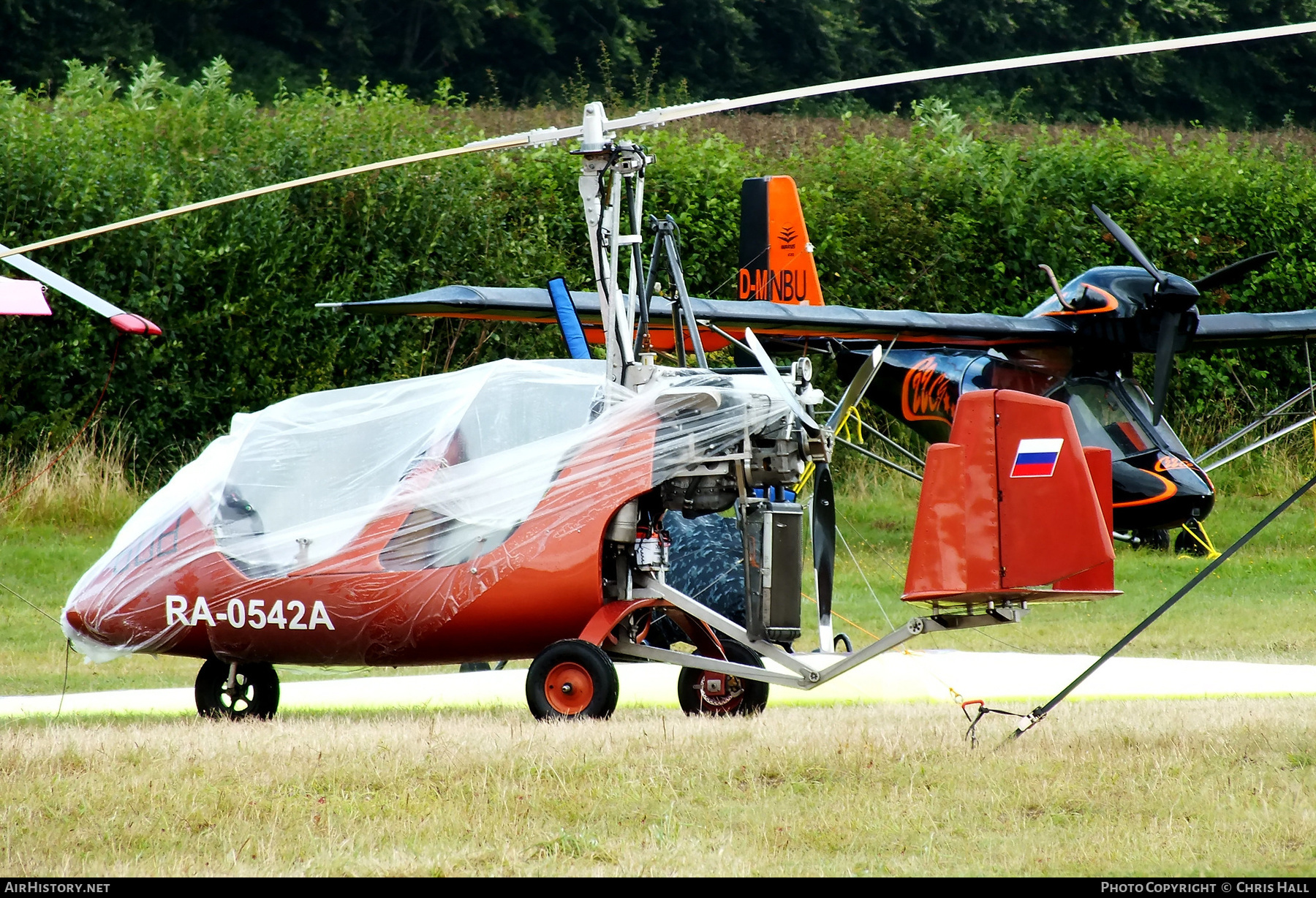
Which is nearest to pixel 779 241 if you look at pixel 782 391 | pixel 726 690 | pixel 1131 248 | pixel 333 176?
pixel 1131 248

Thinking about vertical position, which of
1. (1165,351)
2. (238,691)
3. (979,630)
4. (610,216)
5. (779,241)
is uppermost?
(779,241)

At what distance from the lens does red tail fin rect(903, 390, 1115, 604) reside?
6152mm

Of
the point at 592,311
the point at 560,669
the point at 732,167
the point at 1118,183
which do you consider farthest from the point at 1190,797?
the point at 1118,183

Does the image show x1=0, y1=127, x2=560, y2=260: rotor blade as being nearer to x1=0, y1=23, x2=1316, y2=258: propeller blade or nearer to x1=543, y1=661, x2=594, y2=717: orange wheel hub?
x1=0, y1=23, x2=1316, y2=258: propeller blade

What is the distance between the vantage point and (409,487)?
7309 millimetres

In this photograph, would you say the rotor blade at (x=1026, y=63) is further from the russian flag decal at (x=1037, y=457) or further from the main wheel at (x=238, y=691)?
the main wheel at (x=238, y=691)

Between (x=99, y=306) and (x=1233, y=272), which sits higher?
(x=1233, y=272)

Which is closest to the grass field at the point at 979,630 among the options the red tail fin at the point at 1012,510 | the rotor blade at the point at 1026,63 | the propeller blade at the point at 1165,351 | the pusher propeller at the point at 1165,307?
the propeller blade at the point at 1165,351

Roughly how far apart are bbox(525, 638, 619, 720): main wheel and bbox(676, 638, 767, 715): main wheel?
0.78 m

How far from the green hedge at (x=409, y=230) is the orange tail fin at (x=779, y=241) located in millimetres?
1511

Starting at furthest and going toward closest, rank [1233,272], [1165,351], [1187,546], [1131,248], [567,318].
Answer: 1. [1187,546]
2. [1131,248]
3. [1165,351]
4. [1233,272]
5. [567,318]

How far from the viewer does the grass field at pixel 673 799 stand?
469 cm

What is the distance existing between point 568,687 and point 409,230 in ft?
31.0

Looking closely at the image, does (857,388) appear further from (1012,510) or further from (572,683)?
(572,683)
